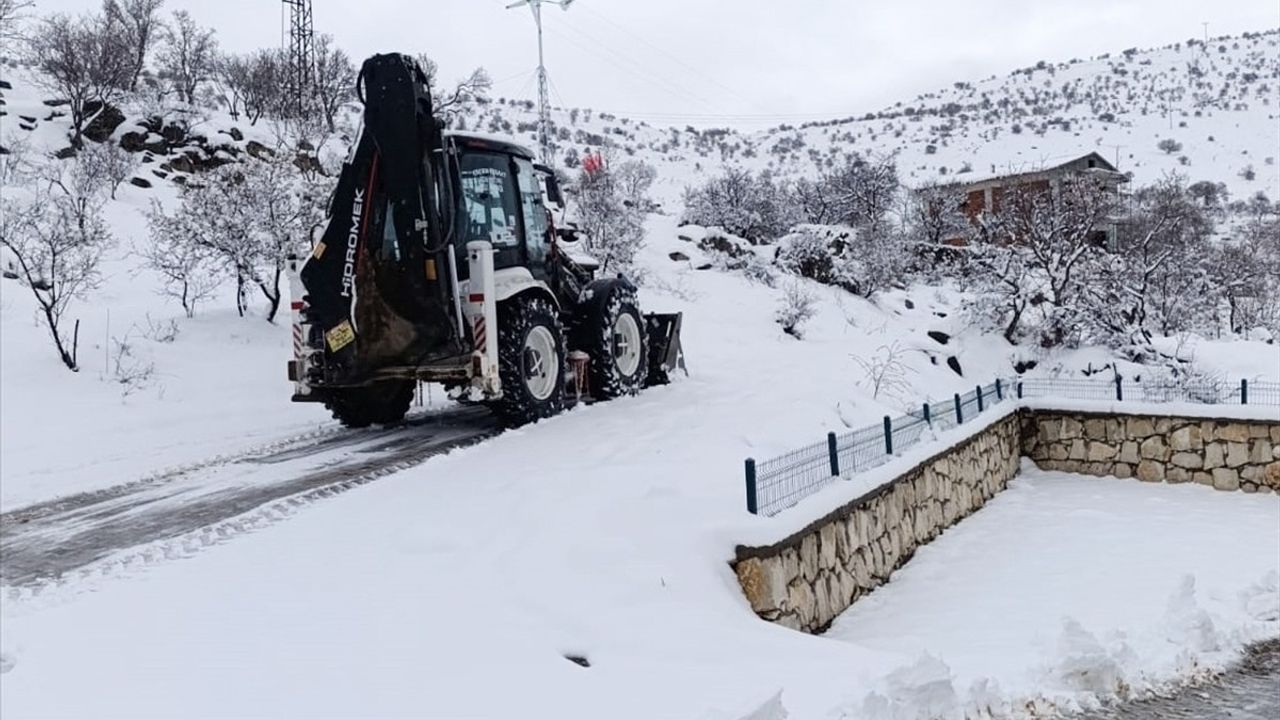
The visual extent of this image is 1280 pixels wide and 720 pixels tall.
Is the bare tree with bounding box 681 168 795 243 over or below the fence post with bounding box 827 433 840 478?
over

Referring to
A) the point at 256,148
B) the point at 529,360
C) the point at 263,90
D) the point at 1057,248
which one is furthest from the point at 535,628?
the point at 263,90

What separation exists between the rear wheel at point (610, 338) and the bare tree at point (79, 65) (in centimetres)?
2457

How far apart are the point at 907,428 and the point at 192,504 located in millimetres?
7778

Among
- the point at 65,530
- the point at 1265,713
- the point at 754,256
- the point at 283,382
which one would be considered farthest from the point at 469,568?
the point at 754,256

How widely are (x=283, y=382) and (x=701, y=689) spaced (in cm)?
1058

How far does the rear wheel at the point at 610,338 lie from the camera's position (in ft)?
36.4

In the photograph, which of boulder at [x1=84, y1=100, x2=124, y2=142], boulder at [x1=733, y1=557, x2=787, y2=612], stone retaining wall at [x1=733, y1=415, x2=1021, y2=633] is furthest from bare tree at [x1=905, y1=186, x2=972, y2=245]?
boulder at [x1=733, y1=557, x2=787, y2=612]

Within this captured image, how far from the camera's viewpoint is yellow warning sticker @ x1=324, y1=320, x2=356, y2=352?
912 cm

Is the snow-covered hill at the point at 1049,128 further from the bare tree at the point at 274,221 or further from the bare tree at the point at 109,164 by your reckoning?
the bare tree at the point at 274,221

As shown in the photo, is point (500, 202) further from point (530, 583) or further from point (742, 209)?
point (742, 209)

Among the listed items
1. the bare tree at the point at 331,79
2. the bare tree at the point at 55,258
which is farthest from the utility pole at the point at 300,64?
the bare tree at the point at 55,258

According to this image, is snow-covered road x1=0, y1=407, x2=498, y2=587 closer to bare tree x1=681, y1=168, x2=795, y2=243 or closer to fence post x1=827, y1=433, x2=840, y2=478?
fence post x1=827, y1=433, x2=840, y2=478

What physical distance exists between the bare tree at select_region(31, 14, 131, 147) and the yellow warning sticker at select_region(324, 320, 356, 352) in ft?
81.0

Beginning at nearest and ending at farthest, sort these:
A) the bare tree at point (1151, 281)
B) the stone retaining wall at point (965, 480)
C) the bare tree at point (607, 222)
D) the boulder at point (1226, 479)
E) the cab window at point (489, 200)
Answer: the stone retaining wall at point (965, 480) → the cab window at point (489, 200) → the boulder at point (1226, 479) → the bare tree at point (1151, 281) → the bare tree at point (607, 222)
